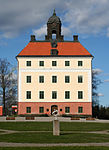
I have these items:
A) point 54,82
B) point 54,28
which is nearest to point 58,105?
point 54,82

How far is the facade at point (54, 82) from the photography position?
191 ft

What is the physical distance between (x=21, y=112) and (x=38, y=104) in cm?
351

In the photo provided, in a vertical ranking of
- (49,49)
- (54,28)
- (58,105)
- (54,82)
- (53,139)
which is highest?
(54,28)

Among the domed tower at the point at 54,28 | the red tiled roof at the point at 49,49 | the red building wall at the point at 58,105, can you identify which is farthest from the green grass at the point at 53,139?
the domed tower at the point at 54,28

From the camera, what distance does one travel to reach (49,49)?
60406 mm

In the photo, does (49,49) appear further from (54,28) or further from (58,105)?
(58,105)

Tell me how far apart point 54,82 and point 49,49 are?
22.0 ft

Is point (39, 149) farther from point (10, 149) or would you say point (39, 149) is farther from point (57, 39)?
point (57, 39)

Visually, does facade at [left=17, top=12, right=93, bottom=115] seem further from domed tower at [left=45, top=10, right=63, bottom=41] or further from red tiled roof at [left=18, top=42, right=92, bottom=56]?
domed tower at [left=45, top=10, right=63, bottom=41]

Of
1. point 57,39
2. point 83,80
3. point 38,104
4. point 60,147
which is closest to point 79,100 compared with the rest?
point 83,80

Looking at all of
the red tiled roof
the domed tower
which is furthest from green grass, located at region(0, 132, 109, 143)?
the domed tower

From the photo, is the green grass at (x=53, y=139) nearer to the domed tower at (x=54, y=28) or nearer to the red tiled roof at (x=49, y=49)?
the red tiled roof at (x=49, y=49)

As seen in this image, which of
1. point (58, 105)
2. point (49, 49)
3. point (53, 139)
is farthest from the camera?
point (49, 49)

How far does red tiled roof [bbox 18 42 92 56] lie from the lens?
59.5 metres
